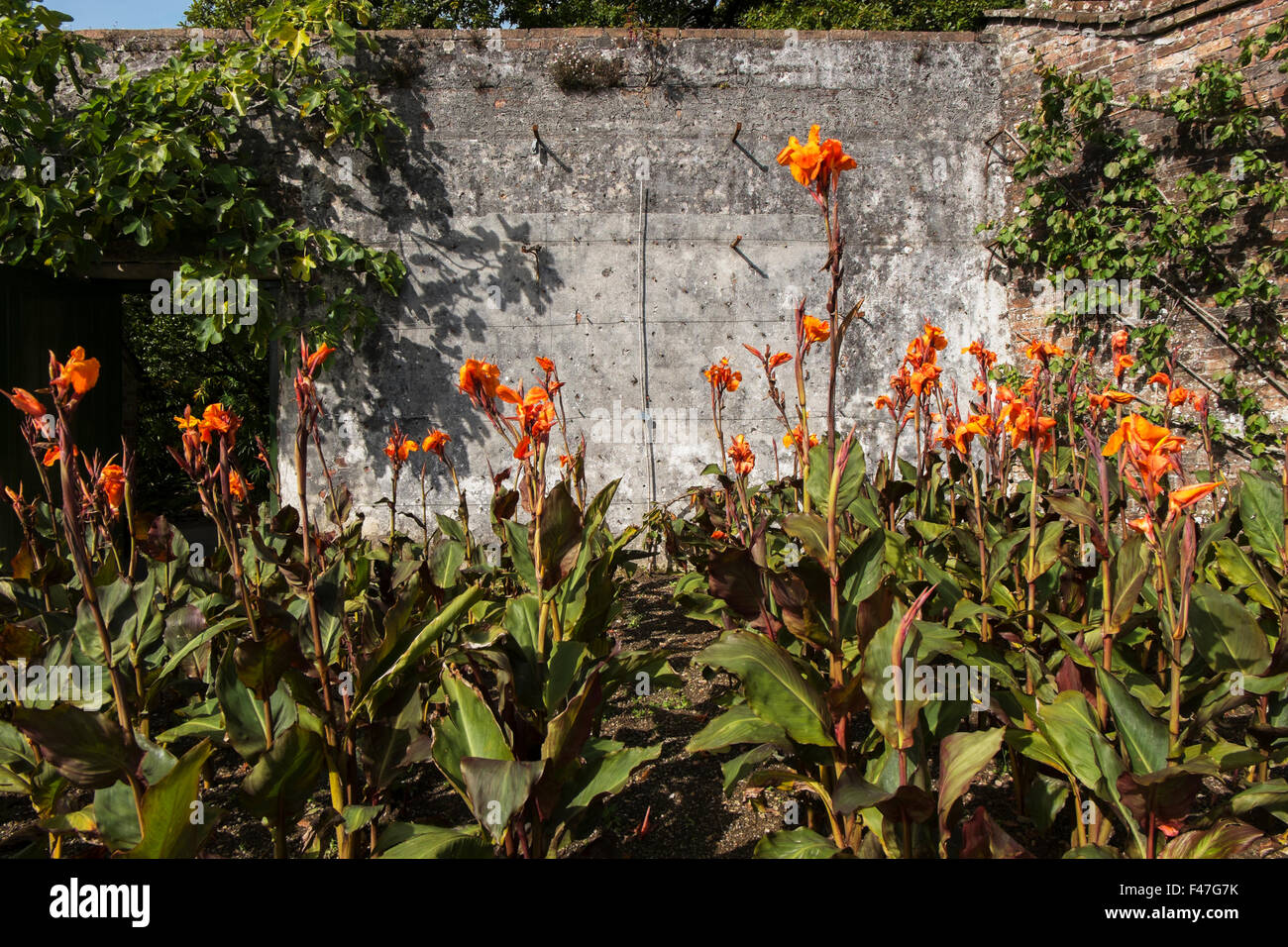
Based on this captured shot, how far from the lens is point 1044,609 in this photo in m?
2.44

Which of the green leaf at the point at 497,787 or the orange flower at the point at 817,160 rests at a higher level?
the orange flower at the point at 817,160

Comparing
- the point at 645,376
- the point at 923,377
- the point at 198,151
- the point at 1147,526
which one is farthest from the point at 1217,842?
the point at 198,151

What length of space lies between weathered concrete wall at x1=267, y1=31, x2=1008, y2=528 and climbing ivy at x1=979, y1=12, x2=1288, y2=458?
17.8 inches

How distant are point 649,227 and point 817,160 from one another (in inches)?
161

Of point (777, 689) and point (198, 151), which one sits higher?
point (198, 151)

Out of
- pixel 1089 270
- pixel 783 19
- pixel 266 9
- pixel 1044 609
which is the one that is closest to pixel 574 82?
pixel 266 9

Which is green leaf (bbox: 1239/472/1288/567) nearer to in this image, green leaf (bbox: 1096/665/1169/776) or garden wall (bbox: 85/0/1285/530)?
green leaf (bbox: 1096/665/1169/776)

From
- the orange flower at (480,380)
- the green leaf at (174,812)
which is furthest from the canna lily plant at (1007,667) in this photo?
the green leaf at (174,812)

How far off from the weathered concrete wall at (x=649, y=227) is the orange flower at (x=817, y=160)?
3.93 meters

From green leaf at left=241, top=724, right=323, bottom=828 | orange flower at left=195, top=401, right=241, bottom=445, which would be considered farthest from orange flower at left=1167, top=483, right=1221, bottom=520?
orange flower at left=195, top=401, right=241, bottom=445

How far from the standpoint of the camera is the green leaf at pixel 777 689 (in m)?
1.71

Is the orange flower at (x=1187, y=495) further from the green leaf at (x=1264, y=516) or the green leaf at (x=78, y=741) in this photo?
the green leaf at (x=78, y=741)

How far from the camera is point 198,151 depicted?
4926 mm

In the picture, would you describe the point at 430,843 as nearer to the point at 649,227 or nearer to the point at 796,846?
the point at 796,846
